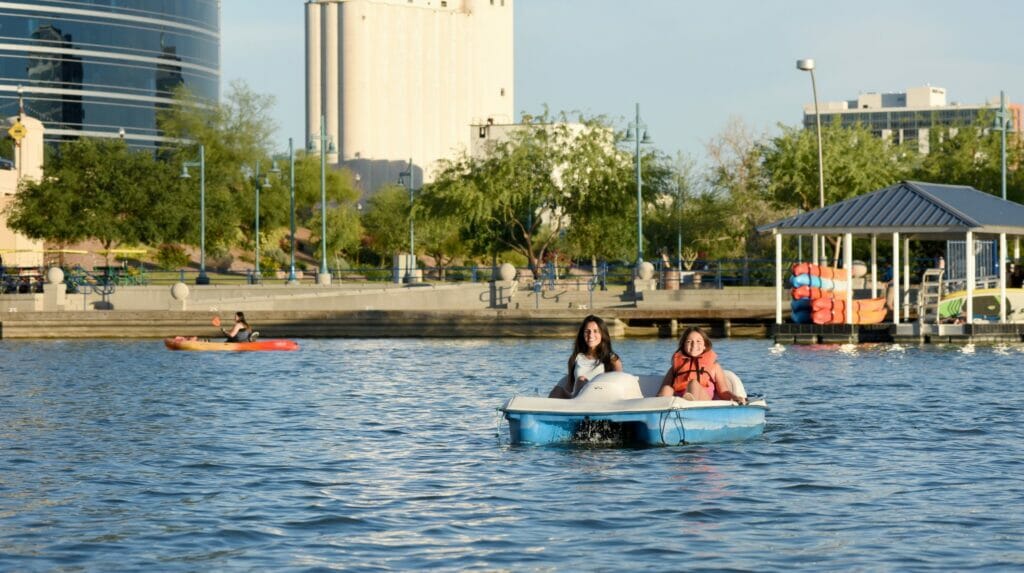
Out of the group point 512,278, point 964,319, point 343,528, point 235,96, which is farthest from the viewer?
point 235,96

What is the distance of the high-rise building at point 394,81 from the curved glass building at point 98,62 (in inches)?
528

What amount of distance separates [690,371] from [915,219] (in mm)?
23705

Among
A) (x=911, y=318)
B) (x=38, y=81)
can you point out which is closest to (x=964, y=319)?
(x=911, y=318)

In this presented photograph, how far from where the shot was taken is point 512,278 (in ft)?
197

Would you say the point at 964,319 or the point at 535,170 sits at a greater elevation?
the point at 535,170

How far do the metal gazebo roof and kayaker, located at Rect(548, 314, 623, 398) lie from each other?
74.9 ft

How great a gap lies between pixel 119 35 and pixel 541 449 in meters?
114

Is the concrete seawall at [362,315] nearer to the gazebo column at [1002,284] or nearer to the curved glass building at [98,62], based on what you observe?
the gazebo column at [1002,284]

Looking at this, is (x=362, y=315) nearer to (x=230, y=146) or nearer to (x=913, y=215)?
(x=913, y=215)

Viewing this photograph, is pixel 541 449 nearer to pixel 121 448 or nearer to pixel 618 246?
pixel 121 448

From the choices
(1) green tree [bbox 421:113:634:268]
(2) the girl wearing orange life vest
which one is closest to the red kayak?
(2) the girl wearing orange life vest

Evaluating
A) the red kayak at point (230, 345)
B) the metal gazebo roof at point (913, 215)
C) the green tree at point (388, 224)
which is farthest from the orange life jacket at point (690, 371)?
the green tree at point (388, 224)

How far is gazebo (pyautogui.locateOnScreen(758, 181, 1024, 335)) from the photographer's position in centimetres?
4122

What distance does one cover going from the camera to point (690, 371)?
64.8ft
